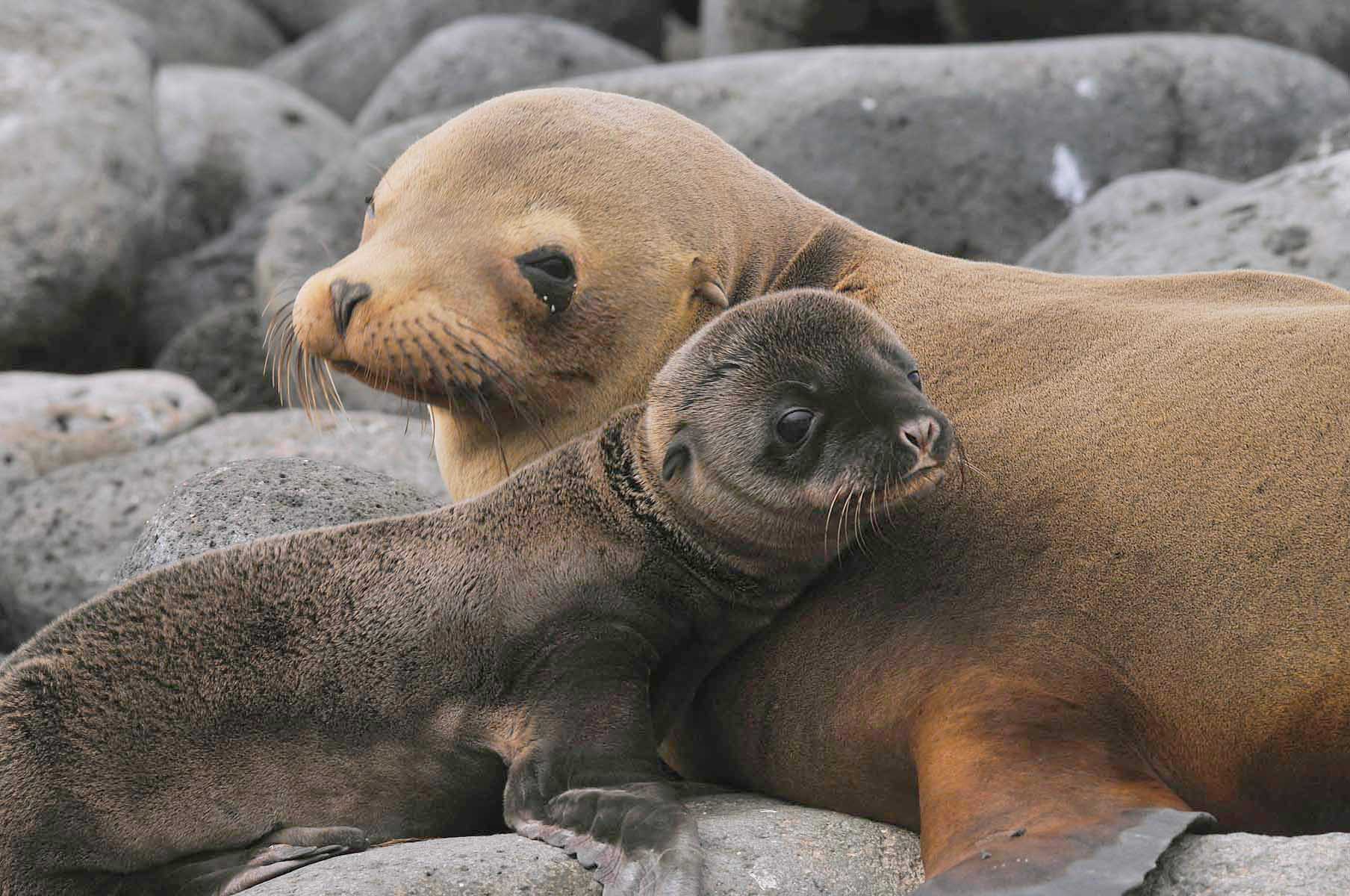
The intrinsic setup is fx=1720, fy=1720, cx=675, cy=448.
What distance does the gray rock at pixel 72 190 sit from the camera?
38.2 feet

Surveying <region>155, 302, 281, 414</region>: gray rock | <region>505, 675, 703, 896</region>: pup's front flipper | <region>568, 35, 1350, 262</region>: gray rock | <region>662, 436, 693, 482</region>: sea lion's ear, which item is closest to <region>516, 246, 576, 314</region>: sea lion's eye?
<region>662, 436, 693, 482</region>: sea lion's ear

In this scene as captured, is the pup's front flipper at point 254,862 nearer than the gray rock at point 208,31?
Yes

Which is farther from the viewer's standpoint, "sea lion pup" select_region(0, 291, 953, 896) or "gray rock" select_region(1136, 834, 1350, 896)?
"sea lion pup" select_region(0, 291, 953, 896)

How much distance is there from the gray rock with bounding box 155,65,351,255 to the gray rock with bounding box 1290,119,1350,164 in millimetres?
8678

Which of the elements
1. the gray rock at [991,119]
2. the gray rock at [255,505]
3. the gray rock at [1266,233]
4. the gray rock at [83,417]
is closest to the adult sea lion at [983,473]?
the gray rock at [255,505]

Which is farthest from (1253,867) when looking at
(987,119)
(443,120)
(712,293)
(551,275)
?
(443,120)

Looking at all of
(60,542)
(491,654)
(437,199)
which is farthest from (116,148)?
(491,654)

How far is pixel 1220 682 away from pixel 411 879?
161cm

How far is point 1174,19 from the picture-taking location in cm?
1276

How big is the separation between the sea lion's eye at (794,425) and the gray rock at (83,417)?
19.4 feet

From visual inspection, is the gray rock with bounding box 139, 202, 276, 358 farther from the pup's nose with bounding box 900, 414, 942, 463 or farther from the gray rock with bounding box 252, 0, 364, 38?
the gray rock with bounding box 252, 0, 364, 38

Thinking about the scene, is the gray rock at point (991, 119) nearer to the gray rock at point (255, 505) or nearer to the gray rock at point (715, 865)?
the gray rock at point (255, 505)

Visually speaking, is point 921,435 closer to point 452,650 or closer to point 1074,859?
point 1074,859

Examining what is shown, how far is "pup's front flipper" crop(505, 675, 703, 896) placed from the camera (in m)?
3.26
